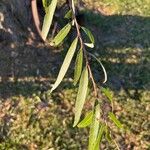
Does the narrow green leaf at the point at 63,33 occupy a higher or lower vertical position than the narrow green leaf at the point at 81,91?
higher

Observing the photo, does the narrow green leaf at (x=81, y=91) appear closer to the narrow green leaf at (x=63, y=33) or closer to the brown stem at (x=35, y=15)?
the narrow green leaf at (x=63, y=33)

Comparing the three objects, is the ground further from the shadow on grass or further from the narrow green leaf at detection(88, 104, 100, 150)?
the narrow green leaf at detection(88, 104, 100, 150)

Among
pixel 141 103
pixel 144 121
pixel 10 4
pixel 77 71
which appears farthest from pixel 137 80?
pixel 77 71

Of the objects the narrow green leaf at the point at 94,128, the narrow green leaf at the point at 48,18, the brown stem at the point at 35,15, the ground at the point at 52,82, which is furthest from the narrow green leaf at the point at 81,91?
the brown stem at the point at 35,15

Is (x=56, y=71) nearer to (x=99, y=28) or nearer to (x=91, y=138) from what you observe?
(x=99, y=28)

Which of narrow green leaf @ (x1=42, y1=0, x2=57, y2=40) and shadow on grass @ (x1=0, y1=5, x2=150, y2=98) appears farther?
shadow on grass @ (x1=0, y1=5, x2=150, y2=98)

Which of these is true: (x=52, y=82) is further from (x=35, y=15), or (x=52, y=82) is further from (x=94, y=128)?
(x=94, y=128)

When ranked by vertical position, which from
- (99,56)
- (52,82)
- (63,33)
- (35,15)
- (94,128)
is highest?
(63,33)

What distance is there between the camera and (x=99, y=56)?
10070mm

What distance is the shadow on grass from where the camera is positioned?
29.2 ft

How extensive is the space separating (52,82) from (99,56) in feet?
5.39

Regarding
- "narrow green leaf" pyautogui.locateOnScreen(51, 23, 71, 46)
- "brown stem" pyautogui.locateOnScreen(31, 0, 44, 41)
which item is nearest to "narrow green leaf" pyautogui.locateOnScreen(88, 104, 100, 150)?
"narrow green leaf" pyautogui.locateOnScreen(51, 23, 71, 46)

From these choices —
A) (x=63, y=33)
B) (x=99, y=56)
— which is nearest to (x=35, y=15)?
(x=99, y=56)

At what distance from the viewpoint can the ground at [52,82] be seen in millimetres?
7695
